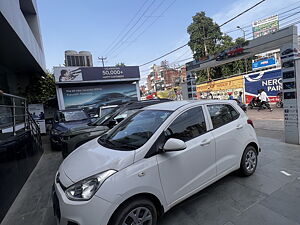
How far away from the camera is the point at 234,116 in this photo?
309cm

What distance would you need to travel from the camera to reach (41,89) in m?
11.5

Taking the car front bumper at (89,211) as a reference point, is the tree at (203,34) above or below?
above

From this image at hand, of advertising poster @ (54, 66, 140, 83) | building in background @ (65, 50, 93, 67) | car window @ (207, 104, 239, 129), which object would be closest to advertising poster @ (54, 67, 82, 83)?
advertising poster @ (54, 66, 140, 83)

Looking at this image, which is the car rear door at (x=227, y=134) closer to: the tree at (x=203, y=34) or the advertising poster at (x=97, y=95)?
the advertising poster at (x=97, y=95)

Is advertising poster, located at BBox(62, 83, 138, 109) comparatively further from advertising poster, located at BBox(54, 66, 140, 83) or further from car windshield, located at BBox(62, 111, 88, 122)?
car windshield, located at BBox(62, 111, 88, 122)

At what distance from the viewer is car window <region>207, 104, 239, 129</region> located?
2783 millimetres

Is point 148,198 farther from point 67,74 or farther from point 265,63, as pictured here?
point 265,63

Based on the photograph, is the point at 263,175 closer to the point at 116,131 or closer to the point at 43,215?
the point at 116,131

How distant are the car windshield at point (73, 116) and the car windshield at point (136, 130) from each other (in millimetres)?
5205

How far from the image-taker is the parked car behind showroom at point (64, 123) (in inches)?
247

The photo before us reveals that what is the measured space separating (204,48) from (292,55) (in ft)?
76.1

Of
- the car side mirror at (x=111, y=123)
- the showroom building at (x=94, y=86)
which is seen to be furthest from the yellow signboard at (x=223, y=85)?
the car side mirror at (x=111, y=123)

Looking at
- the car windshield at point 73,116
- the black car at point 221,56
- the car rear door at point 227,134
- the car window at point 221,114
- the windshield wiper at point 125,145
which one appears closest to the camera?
the windshield wiper at point 125,145

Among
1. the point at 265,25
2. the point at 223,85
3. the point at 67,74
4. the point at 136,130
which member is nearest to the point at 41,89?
the point at 67,74
